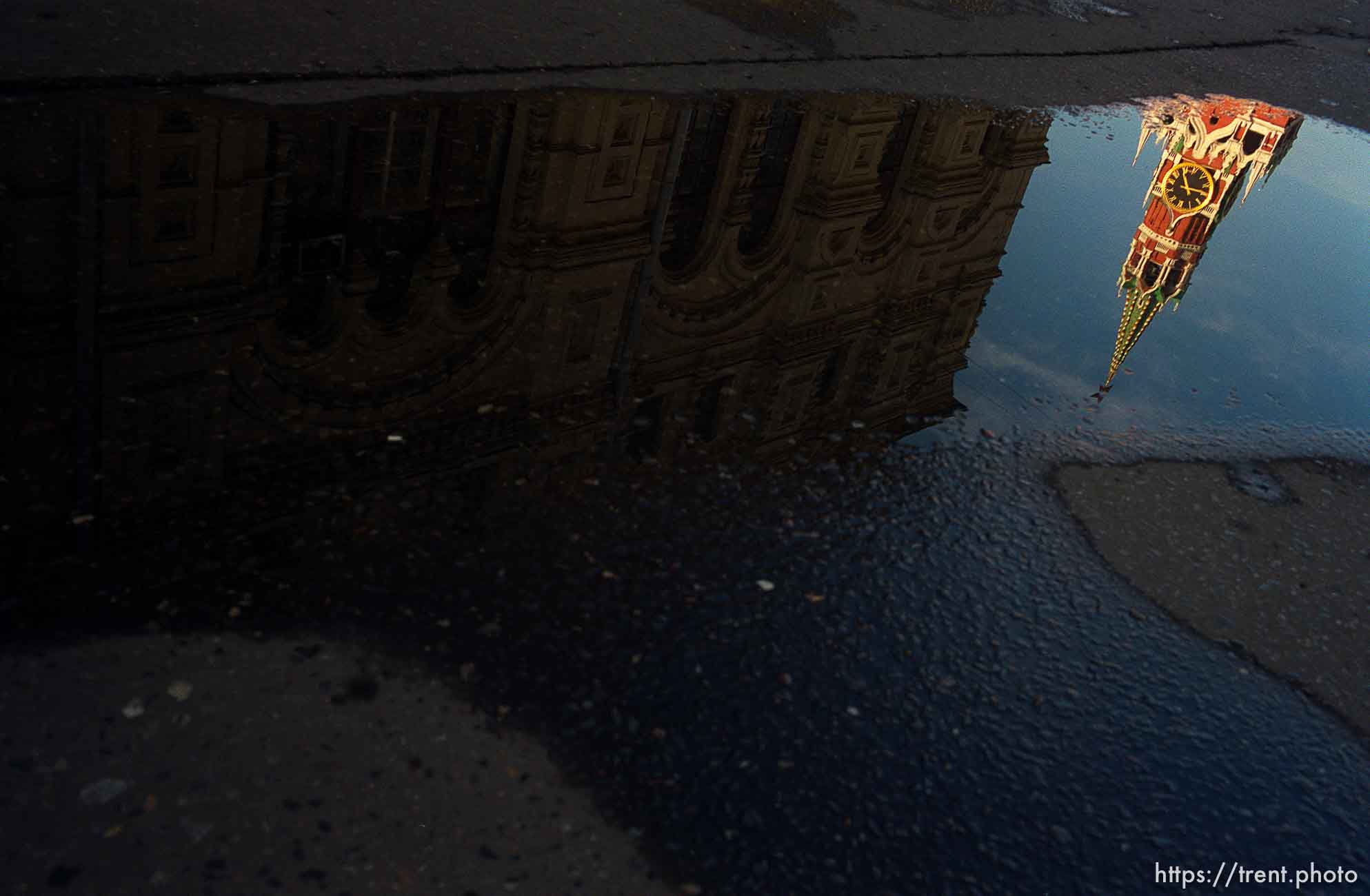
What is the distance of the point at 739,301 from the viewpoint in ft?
23.6

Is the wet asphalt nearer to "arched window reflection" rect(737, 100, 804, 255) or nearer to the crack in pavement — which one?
"arched window reflection" rect(737, 100, 804, 255)

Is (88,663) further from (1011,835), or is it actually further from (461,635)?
(1011,835)

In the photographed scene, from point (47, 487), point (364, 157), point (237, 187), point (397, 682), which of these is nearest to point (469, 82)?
point (364, 157)

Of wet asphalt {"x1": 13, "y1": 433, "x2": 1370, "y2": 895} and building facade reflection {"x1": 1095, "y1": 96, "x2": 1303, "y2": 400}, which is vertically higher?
building facade reflection {"x1": 1095, "y1": 96, "x2": 1303, "y2": 400}

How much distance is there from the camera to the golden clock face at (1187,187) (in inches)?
376

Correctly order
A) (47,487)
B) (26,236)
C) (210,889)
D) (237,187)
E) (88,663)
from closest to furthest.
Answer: (210,889), (88,663), (47,487), (26,236), (237,187)

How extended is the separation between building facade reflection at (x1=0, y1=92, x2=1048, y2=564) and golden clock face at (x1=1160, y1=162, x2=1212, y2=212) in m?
1.54

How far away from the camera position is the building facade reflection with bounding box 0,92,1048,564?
504 cm

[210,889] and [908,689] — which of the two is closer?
[210,889]

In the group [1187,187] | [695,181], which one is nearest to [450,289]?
[695,181]

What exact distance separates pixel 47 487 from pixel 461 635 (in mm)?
1521

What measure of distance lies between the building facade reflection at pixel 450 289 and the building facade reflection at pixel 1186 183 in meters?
0.95

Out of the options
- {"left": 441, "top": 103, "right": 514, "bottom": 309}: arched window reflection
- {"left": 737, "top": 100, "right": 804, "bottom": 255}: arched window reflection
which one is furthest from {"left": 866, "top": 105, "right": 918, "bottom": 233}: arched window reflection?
{"left": 441, "top": 103, "right": 514, "bottom": 309}: arched window reflection

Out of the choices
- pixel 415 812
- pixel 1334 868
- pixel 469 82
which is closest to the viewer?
pixel 415 812
